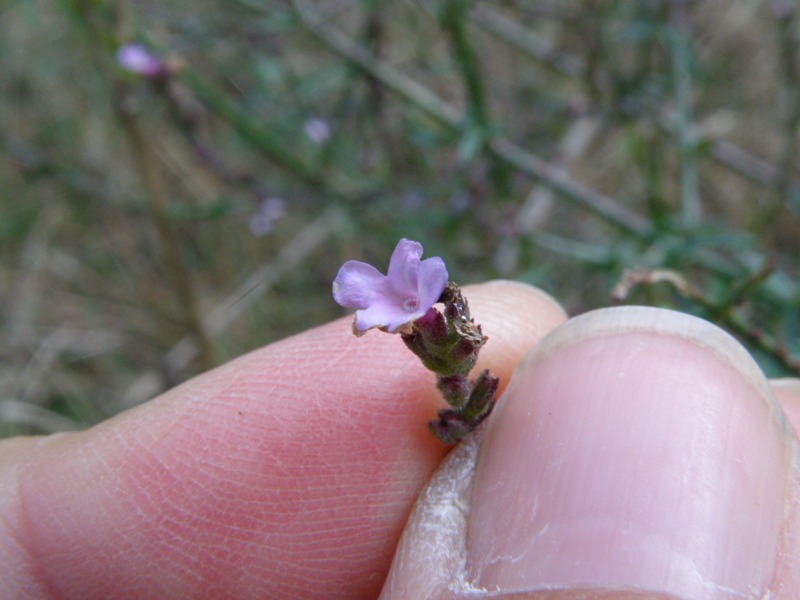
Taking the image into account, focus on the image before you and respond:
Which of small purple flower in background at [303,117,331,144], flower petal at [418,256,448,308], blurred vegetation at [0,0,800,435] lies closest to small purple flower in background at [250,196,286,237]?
blurred vegetation at [0,0,800,435]

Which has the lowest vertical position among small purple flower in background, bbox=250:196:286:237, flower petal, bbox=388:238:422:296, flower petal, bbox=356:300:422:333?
flower petal, bbox=356:300:422:333

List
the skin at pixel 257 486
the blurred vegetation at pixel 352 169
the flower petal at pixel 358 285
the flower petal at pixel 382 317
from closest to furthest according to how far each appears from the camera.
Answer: the flower petal at pixel 382 317 → the flower petal at pixel 358 285 → the skin at pixel 257 486 → the blurred vegetation at pixel 352 169

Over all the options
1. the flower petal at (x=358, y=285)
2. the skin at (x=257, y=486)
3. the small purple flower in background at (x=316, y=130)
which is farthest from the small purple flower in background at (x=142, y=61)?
the flower petal at (x=358, y=285)

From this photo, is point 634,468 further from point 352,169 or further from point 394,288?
point 352,169

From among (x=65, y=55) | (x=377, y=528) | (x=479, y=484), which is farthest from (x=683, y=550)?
(x=65, y=55)

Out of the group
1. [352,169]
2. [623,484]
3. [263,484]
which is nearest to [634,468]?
[623,484]

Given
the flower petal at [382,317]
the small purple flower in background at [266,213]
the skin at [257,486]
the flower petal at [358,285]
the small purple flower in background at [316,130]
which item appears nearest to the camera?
the flower petal at [382,317]

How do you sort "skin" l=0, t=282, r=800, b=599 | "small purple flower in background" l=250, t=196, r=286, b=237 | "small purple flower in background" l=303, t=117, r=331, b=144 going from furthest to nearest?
"small purple flower in background" l=250, t=196, r=286, b=237
"small purple flower in background" l=303, t=117, r=331, b=144
"skin" l=0, t=282, r=800, b=599

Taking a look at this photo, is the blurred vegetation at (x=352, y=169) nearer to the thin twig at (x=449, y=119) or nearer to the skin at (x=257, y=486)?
the thin twig at (x=449, y=119)

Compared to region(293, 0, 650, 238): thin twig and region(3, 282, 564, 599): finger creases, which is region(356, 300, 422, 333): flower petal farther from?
region(293, 0, 650, 238): thin twig
